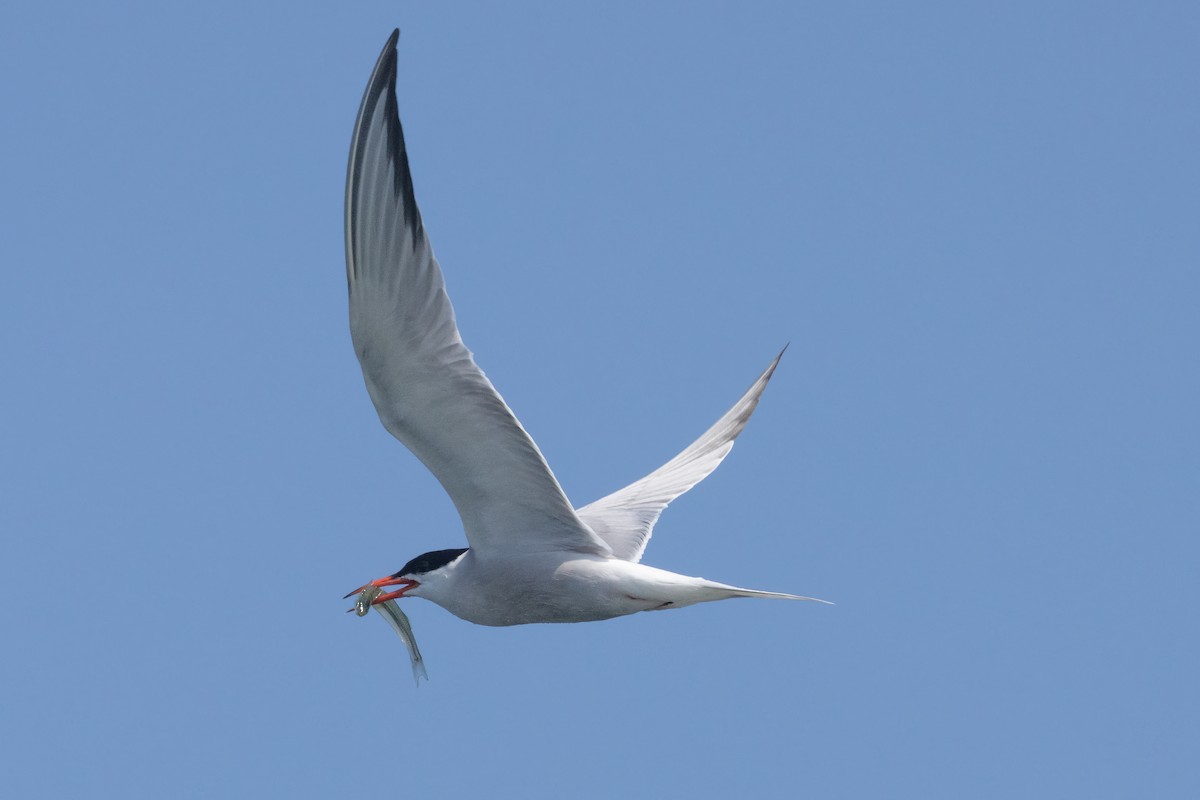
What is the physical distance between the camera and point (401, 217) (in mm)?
5637

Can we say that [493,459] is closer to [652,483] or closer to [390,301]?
[390,301]

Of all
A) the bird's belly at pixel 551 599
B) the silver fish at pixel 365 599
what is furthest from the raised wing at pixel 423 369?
the silver fish at pixel 365 599

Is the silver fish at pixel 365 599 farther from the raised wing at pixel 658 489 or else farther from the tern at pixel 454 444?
the raised wing at pixel 658 489

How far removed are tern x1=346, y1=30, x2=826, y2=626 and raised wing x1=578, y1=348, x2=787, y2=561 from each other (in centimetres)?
12

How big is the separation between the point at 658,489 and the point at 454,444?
2.85m

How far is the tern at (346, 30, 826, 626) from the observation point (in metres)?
5.59

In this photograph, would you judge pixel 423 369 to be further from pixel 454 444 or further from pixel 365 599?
pixel 365 599

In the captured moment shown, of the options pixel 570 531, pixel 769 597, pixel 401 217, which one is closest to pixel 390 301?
pixel 401 217

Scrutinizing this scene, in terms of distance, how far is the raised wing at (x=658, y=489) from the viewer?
8242 mm

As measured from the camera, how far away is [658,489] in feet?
29.5

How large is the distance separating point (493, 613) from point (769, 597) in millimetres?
1564

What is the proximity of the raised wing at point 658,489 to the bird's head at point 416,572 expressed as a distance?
1.14 meters

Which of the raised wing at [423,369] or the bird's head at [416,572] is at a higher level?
the raised wing at [423,369]

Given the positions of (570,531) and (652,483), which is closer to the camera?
(570,531)
